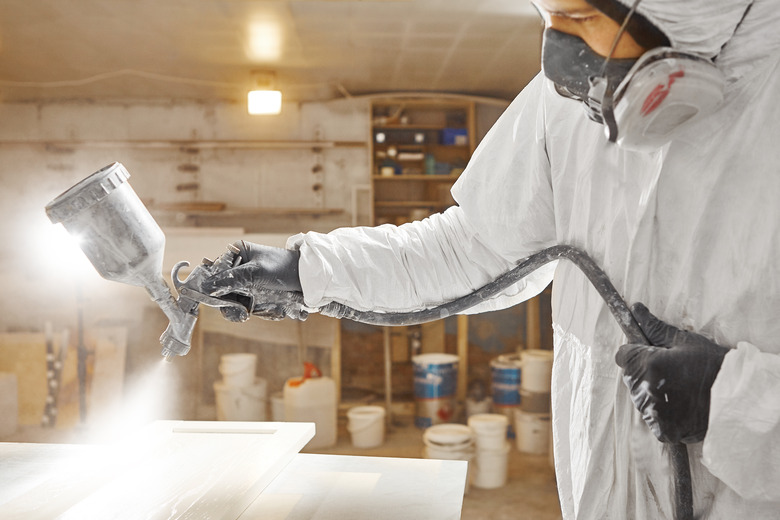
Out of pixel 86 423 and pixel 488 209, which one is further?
pixel 86 423

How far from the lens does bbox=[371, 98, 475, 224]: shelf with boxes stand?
5.45 meters

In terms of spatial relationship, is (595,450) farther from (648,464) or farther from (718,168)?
(718,168)

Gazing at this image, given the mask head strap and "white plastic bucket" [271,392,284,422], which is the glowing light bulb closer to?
"white plastic bucket" [271,392,284,422]

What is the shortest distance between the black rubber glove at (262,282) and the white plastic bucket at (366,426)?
3670 millimetres

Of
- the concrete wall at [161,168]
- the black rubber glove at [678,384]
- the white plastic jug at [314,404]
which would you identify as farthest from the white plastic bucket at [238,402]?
the black rubber glove at [678,384]

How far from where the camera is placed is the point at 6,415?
4910 mm

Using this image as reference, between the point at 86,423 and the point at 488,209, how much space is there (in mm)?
4826

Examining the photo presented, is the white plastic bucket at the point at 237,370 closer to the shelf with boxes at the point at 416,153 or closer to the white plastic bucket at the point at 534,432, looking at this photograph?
the shelf with boxes at the point at 416,153

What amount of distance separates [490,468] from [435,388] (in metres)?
1.02

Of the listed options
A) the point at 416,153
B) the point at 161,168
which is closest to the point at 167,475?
the point at 416,153

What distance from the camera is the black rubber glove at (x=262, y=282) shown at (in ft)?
3.54

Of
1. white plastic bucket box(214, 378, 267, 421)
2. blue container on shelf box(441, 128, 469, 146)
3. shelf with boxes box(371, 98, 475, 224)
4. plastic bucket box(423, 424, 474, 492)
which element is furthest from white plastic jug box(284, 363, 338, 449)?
blue container on shelf box(441, 128, 469, 146)

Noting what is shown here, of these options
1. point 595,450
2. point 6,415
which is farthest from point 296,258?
point 6,415

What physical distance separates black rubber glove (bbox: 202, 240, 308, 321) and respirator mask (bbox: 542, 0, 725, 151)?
557 millimetres
